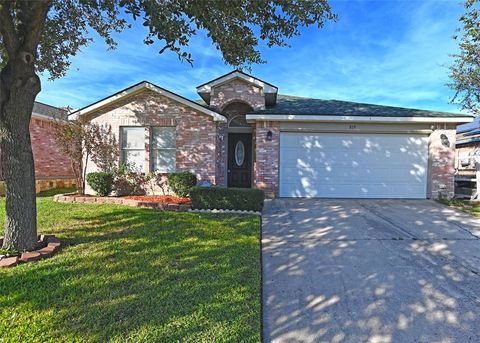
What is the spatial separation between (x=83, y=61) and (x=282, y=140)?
767 centimetres

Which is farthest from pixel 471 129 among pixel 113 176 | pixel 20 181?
pixel 20 181

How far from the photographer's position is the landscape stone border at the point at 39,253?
13.0 ft

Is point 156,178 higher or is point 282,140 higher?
point 282,140

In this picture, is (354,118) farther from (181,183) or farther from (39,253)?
(39,253)

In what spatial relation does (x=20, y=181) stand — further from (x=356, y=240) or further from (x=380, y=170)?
(x=380, y=170)

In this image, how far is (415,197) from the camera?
404 inches

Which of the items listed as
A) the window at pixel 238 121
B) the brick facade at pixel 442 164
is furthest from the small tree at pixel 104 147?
the brick facade at pixel 442 164

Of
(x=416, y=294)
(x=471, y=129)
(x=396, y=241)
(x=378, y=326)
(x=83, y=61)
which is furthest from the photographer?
(x=471, y=129)

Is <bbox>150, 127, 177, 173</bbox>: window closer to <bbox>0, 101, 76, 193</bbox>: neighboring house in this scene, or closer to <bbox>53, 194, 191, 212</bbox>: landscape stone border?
<bbox>53, 194, 191, 212</bbox>: landscape stone border

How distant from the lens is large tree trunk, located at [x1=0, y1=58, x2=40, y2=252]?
4301 mm

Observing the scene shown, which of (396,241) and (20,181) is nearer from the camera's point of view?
(20,181)

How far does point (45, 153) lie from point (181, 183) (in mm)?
9132

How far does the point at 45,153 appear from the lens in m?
13.9

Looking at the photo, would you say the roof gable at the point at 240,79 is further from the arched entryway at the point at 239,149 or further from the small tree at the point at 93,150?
the small tree at the point at 93,150
